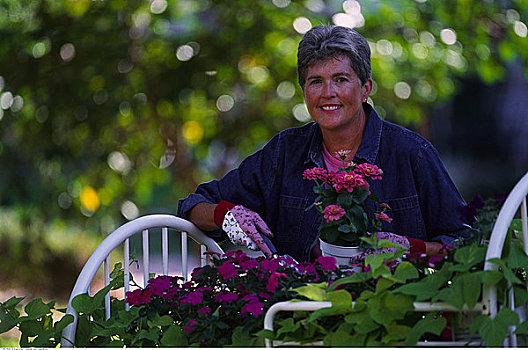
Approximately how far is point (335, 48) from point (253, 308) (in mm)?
854

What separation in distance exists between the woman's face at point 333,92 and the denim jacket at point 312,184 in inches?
4.0

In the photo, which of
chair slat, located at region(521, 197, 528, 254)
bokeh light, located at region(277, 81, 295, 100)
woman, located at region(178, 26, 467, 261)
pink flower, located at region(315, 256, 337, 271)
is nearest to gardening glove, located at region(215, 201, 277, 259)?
woman, located at region(178, 26, 467, 261)

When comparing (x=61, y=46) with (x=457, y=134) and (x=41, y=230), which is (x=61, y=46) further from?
(x=457, y=134)

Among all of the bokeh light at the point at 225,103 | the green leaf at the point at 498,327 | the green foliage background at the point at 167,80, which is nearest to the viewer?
the green leaf at the point at 498,327

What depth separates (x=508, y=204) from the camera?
1.24m

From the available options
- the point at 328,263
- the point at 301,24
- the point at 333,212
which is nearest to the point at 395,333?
the point at 328,263

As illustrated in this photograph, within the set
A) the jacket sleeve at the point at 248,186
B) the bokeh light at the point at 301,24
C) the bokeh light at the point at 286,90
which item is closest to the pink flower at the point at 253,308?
the jacket sleeve at the point at 248,186

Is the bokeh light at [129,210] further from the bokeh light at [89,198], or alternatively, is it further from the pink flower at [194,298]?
the pink flower at [194,298]

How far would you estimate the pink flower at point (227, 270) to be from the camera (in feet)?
5.13

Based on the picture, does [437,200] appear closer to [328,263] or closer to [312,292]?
[328,263]

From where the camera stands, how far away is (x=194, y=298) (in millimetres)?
1537

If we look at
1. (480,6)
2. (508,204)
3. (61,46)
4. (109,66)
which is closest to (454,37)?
(480,6)

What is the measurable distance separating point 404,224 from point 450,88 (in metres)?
2.53

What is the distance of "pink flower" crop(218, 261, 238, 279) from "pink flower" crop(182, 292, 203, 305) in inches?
2.9
